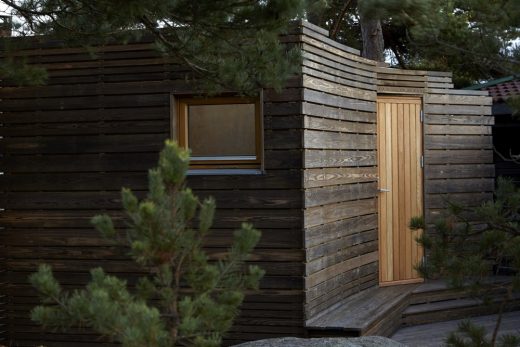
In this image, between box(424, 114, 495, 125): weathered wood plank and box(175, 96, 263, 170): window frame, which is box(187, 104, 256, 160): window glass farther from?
box(424, 114, 495, 125): weathered wood plank

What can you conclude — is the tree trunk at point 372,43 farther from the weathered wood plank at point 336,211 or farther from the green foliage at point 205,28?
the green foliage at point 205,28

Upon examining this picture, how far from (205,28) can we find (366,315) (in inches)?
122

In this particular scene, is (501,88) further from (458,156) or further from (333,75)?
(333,75)

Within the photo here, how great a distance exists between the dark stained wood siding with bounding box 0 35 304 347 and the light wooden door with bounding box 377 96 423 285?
224 centimetres

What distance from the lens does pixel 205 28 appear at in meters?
5.87

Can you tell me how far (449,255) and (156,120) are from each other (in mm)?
3544

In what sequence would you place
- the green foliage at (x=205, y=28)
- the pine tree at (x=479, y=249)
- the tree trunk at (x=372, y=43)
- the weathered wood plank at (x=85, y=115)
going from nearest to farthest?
the pine tree at (x=479, y=249) → the green foliage at (x=205, y=28) → the weathered wood plank at (x=85, y=115) → the tree trunk at (x=372, y=43)

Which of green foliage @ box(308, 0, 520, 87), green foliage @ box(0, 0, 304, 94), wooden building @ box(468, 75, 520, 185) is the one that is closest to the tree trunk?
wooden building @ box(468, 75, 520, 185)

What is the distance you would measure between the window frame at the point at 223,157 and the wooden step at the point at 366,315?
4.82 feet

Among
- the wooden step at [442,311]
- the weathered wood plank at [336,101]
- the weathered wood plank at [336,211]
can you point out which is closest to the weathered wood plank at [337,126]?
the weathered wood plank at [336,101]

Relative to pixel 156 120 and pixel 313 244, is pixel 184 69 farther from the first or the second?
pixel 313 244

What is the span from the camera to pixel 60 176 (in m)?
7.81

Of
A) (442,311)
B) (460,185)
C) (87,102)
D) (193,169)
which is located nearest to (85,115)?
(87,102)

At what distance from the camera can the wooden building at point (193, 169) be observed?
7.28 m
